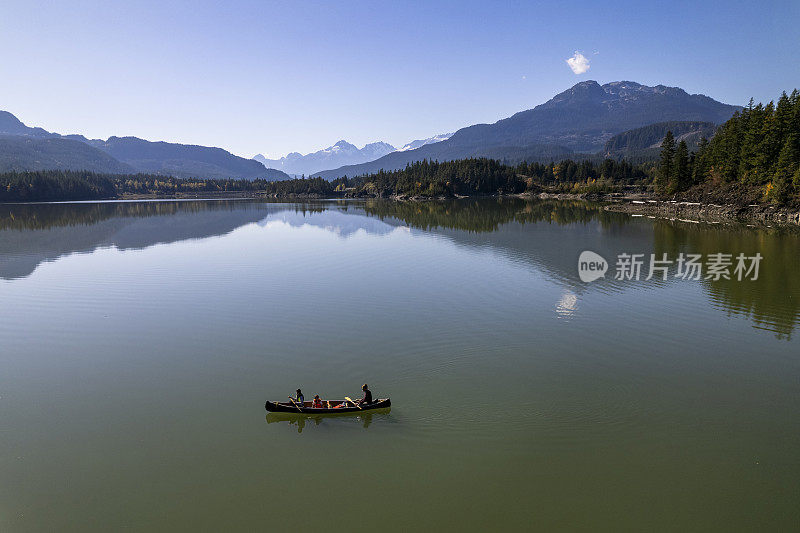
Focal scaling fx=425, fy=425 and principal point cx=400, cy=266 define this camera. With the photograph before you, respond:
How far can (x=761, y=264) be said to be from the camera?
4647 centimetres

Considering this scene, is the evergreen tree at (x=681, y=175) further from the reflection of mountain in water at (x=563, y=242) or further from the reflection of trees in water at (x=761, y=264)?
the reflection of trees in water at (x=761, y=264)

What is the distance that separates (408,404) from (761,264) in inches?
1905

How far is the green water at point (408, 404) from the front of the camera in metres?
13.2

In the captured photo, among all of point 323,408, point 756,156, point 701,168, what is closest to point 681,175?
point 701,168

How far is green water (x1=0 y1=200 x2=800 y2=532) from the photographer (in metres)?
13.2

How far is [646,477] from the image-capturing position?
14.2m

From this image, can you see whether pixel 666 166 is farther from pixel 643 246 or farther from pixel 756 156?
pixel 643 246

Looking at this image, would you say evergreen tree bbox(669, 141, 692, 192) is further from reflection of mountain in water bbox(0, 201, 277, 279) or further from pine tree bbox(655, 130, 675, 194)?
reflection of mountain in water bbox(0, 201, 277, 279)

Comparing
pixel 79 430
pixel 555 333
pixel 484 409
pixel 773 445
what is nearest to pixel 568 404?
pixel 484 409

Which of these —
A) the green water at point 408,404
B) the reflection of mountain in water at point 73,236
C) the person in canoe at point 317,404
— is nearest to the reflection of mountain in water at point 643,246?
the green water at point 408,404

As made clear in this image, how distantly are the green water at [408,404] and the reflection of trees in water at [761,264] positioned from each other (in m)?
0.44

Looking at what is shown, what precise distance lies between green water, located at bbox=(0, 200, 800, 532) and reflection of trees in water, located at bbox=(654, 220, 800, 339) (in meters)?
0.44

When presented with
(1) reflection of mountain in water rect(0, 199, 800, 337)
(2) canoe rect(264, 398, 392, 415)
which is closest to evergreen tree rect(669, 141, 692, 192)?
(1) reflection of mountain in water rect(0, 199, 800, 337)

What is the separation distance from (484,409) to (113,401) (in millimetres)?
16839
